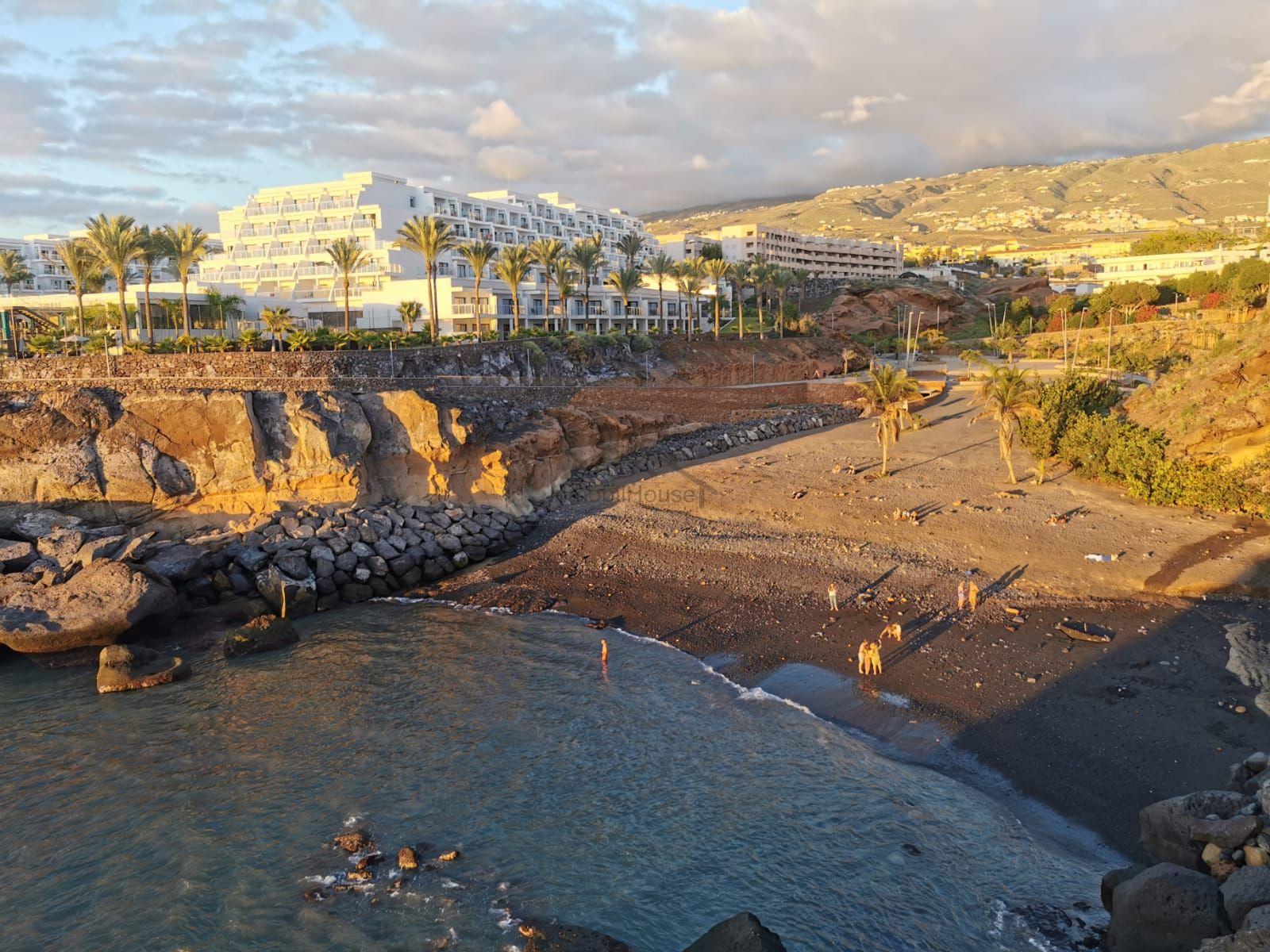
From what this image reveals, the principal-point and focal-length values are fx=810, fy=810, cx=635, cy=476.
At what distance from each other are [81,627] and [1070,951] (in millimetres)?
26518

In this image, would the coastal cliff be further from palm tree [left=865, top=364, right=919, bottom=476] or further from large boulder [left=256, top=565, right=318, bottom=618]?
palm tree [left=865, top=364, right=919, bottom=476]

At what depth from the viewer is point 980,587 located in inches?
995

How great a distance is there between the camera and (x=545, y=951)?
12320 mm

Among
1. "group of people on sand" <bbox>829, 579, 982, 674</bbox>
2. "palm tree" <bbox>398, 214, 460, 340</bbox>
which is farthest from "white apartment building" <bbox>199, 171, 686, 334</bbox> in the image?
"group of people on sand" <bbox>829, 579, 982, 674</bbox>

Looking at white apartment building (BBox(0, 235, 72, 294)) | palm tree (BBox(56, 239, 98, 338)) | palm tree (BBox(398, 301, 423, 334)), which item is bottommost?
palm tree (BBox(398, 301, 423, 334))

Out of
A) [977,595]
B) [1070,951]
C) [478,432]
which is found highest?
[478,432]

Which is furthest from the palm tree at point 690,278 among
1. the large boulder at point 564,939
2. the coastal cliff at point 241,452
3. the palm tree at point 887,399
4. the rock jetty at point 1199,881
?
the large boulder at point 564,939

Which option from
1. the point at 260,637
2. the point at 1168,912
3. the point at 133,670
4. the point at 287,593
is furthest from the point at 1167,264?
the point at 133,670

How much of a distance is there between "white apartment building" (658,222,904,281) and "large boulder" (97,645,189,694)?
111805 mm

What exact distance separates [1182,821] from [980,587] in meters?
13.3

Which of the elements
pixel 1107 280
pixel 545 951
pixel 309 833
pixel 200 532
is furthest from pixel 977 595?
pixel 1107 280

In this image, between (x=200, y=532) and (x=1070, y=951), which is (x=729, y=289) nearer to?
(x=200, y=532)

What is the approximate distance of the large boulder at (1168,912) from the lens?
10.5m

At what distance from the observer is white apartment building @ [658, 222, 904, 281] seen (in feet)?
424
